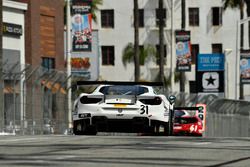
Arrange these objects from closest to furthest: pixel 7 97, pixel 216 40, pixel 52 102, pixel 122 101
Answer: pixel 122 101, pixel 7 97, pixel 52 102, pixel 216 40

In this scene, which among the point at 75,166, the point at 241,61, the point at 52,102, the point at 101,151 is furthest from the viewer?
the point at 241,61

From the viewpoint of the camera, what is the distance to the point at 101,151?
49.8 ft

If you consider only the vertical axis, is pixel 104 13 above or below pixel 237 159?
above

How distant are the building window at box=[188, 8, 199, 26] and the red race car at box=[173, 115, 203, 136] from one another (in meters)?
45.7

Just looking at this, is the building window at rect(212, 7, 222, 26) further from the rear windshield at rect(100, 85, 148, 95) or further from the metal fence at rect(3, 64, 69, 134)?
the rear windshield at rect(100, 85, 148, 95)

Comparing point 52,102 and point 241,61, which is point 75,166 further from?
point 241,61

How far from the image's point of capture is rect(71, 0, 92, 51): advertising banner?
44875 mm

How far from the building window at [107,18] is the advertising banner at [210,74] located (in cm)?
3260

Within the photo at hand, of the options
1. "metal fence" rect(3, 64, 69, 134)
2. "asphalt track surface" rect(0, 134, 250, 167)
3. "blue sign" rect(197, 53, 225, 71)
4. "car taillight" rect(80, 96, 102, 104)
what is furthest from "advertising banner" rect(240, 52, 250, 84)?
"asphalt track surface" rect(0, 134, 250, 167)

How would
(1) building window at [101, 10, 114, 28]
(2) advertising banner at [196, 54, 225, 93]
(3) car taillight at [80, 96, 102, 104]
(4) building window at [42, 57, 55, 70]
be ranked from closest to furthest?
(3) car taillight at [80, 96, 102, 104], (2) advertising banner at [196, 54, 225, 93], (4) building window at [42, 57, 55, 70], (1) building window at [101, 10, 114, 28]

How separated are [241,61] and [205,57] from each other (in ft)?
32.4

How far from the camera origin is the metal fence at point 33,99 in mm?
35062

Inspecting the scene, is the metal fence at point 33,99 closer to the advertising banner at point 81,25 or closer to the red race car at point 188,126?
the red race car at point 188,126

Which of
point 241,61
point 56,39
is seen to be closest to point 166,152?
point 56,39
